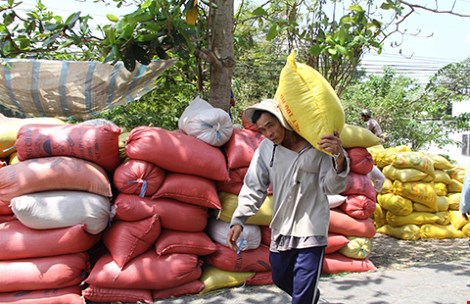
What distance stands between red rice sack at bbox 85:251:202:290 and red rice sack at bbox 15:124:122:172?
2.60ft

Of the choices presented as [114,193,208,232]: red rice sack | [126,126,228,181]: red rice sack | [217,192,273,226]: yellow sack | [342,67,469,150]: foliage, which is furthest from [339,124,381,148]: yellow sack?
[342,67,469,150]: foliage

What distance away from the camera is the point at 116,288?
314 centimetres

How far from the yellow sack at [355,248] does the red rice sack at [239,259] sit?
2.67ft

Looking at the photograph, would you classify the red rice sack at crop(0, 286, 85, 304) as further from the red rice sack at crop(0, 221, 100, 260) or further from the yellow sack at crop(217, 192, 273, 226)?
the yellow sack at crop(217, 192, 273, 226)

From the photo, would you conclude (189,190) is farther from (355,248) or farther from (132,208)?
(355,248)

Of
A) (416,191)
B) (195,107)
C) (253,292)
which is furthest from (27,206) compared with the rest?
(416,191)

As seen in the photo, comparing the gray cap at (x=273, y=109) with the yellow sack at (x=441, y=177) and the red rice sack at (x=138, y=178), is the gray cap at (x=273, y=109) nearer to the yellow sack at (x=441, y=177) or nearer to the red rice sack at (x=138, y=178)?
the red rice sack at (x=138, y=178)

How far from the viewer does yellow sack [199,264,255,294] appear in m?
3.41

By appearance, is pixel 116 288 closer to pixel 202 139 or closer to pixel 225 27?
pixel 202 139

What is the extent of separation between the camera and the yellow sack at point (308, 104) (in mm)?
2137

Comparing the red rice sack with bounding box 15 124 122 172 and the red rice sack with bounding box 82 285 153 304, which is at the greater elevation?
the red rice sack with bounding box 15 124 122 172

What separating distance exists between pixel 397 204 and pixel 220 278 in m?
2.95

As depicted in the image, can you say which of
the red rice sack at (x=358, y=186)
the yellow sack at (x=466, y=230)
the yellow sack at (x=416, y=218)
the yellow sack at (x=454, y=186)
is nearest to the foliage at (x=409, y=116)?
the yellow sack at (x=454, y=186)

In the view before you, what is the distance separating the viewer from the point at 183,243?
3275 millimetres
